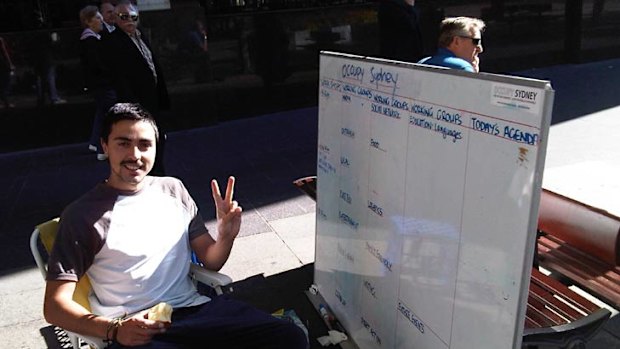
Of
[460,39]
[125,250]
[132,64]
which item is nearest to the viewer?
[125,250]

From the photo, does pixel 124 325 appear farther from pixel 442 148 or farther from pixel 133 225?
pixel 442 148

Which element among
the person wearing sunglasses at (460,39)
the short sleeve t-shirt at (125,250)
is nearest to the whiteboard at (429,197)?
the short sleeve t-shirt at (125,250)

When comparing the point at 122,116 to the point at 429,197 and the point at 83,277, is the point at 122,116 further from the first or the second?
the point at 429,197

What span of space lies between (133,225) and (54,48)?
5728 millimetres

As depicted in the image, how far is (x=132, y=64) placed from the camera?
4.51m

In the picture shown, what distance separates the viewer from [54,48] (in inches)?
287

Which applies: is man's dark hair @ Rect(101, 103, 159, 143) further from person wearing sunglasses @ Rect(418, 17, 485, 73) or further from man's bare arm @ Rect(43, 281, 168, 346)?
person wearing sunglasses @ Rect(418, 17, 485, 73)

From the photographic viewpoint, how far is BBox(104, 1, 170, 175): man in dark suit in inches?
175

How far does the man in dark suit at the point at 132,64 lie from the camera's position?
4441mm

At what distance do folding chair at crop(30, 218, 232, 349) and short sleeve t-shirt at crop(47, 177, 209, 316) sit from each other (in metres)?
0.04

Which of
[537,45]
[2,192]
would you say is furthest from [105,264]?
[537,45]

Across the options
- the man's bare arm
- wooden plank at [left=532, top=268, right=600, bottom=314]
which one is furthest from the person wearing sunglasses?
the man's bare arm

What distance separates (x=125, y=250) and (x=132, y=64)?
2487mm

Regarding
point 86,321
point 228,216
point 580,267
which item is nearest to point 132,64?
point 228,216
